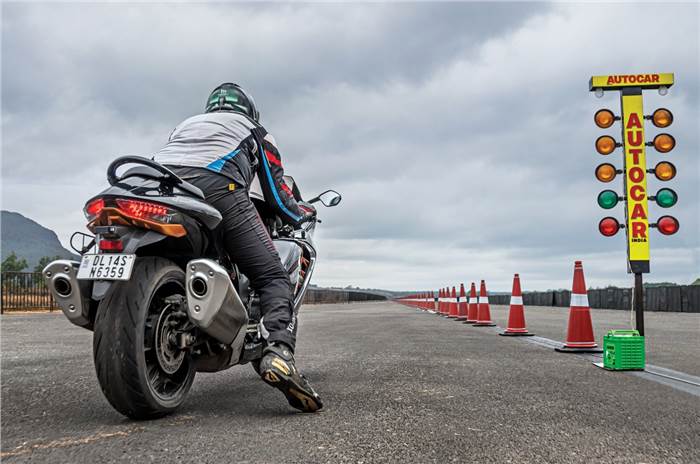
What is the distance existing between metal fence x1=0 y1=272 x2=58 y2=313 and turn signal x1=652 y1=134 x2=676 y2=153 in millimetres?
21075

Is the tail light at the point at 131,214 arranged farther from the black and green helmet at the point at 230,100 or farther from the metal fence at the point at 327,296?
the metal fence at the point at 327,296

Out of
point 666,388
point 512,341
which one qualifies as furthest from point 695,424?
point 512,341

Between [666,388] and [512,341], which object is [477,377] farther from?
[512,341]

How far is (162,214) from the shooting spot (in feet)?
11.3

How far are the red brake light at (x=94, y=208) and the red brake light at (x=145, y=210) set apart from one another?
10cm

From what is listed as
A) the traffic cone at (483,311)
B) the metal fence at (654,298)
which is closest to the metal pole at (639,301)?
the traffic cone at (483,311)

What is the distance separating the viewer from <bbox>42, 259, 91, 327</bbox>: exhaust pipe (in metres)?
3.41

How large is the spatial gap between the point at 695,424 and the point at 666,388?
144 cm

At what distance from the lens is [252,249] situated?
4016 mm

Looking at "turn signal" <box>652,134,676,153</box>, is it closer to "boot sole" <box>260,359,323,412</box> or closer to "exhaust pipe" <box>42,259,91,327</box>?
"boot sole" <box>260,359,323,412</box>

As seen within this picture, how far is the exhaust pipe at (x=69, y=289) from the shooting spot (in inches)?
134

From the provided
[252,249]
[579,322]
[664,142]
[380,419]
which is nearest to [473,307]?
[579,322]

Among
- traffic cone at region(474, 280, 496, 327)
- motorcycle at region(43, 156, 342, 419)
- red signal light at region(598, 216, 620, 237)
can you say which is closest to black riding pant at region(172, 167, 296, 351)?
motorcycle at region(43, 156, 342, 419)

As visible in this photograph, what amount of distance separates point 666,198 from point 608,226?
0.68 m
